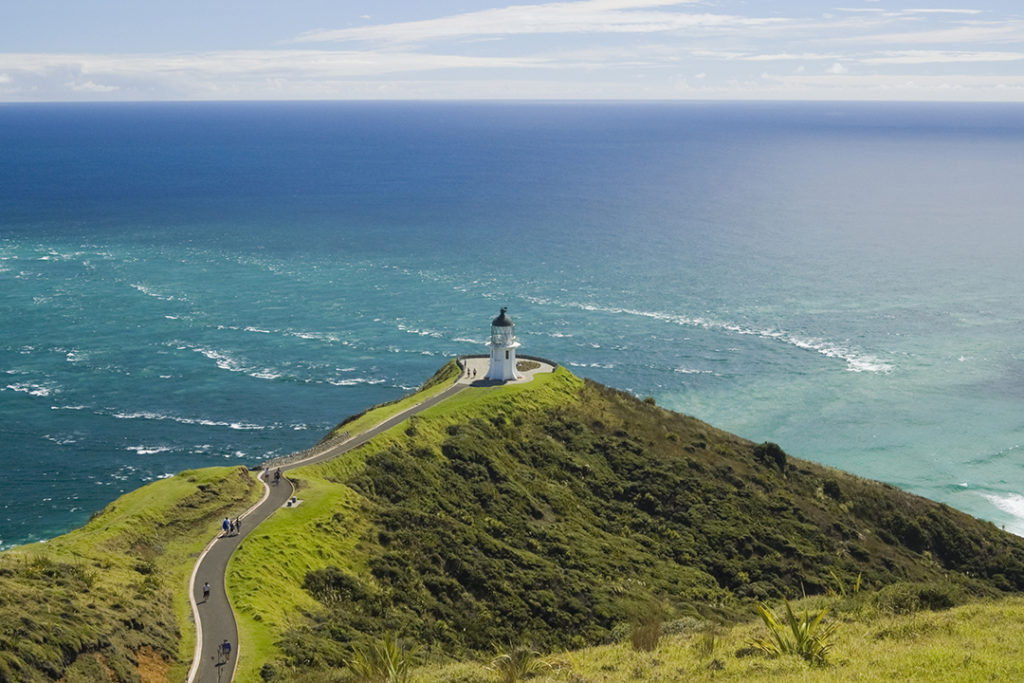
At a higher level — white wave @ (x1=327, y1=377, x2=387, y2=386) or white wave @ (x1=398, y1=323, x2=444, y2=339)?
white wave @ (x1=398, y1=323, x2=444, y2=339)

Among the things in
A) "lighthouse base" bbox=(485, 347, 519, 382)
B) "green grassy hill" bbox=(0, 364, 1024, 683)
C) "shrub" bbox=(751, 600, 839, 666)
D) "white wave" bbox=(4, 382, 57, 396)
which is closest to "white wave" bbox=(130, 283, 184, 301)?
"white wave" bbox=(4, 382, 57, 396)

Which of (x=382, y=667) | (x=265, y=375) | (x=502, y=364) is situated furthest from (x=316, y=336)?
(x=382, y=667)

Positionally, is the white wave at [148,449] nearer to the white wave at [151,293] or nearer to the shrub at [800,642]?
the white wave at [151,293]

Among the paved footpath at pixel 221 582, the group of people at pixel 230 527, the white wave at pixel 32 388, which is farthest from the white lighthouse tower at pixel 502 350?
the white wave at pixel 32 388

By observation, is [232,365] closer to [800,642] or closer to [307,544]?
[307,544]

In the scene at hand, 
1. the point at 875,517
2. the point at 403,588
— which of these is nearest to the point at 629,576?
the point at 403,588

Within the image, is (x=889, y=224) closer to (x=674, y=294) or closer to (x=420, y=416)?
(x=674, y=294)

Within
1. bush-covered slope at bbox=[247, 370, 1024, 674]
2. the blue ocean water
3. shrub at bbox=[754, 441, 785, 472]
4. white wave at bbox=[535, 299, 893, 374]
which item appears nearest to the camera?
bush-covered slope at bbox=[247, 370, 1024, 674]

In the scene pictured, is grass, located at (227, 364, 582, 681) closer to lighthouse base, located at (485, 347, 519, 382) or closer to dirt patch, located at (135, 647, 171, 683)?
dirt patch, located at (135, 647, 171, 683)
